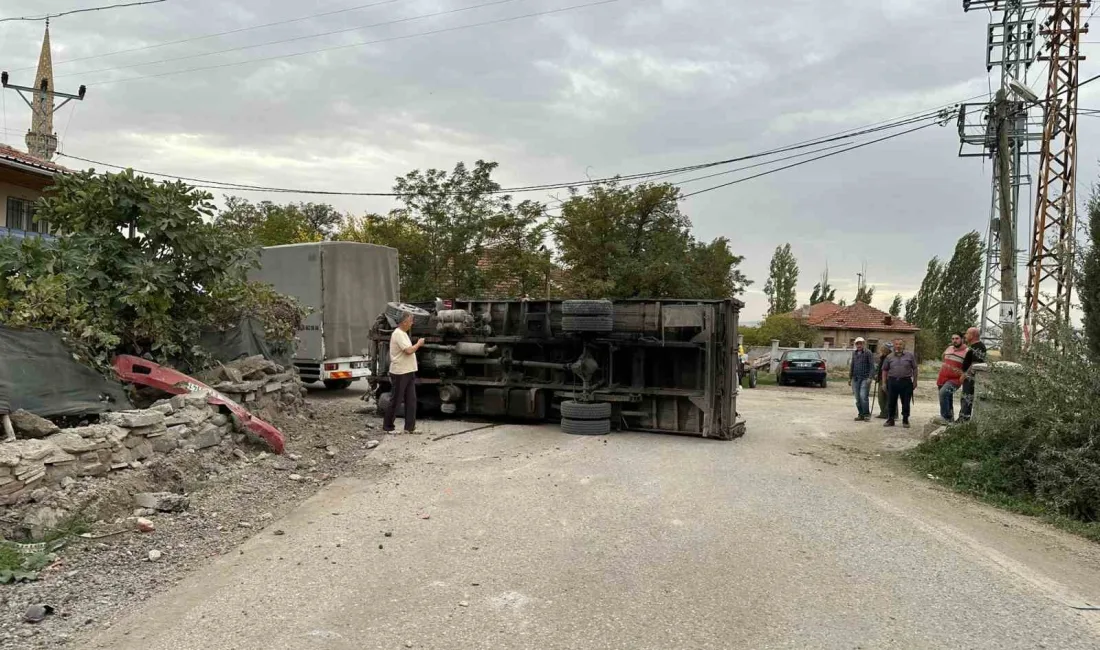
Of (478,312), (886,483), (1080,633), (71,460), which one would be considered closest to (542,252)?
(478,312)

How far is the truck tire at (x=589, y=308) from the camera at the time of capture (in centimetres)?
1055

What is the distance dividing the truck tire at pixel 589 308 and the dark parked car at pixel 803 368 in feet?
59.4

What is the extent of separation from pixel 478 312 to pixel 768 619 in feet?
29.3

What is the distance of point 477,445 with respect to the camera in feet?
32.2

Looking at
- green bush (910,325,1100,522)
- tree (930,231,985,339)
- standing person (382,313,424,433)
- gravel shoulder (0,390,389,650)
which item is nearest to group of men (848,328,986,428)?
green bush (910,325,1100,522)

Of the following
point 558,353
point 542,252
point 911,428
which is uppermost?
point 542,252

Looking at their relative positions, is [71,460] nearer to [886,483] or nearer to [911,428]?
[886,483]

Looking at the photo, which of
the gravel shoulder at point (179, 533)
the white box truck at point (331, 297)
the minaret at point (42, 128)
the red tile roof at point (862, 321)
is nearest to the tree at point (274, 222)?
the minaret at point (42, 128)

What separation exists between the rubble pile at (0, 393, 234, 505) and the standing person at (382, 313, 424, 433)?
2773mm

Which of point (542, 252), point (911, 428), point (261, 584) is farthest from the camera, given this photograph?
point (542, 252)

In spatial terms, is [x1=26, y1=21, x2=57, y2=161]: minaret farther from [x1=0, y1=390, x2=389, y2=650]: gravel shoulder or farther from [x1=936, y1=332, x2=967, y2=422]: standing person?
[x1=936, y1=332, x2=967, y2=422]: standing person

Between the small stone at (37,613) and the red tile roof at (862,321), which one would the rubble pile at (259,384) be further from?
the red tile roof at (862,321)

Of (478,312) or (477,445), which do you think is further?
(478,312)

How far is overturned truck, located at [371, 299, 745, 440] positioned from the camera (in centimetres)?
1063
